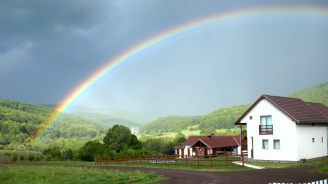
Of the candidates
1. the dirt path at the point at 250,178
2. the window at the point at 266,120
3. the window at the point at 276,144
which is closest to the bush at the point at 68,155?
the window at the point at 266,120

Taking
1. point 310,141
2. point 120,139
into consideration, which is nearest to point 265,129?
point 310,141

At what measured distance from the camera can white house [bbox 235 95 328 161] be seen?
140 feet

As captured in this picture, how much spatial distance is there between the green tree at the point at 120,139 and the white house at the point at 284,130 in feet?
141

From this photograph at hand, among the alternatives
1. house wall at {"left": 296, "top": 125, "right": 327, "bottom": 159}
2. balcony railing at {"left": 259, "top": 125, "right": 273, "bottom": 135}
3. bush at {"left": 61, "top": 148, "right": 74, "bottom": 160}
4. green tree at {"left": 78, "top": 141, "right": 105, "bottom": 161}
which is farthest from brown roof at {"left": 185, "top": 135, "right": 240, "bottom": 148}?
house wall at {"left": 296, "top": 125, "right": 327, "bottom": 159}

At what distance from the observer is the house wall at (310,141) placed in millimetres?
42688

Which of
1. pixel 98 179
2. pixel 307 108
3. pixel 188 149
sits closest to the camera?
pixel 98 179

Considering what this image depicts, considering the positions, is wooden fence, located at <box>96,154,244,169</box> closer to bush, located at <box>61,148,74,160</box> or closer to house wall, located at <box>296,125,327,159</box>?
house wall, located at <box>296,125,327,159</box>

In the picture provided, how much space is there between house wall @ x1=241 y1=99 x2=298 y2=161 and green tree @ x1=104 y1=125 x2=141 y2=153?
4296 centimetres

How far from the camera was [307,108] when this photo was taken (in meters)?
48.2

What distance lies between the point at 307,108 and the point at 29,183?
3755cm

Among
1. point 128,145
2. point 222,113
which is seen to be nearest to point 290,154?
point 128,145

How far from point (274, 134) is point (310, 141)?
14.5 feet

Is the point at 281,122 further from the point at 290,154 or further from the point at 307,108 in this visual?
the point at 307,108

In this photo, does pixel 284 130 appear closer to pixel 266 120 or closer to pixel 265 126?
pixel 265 126
